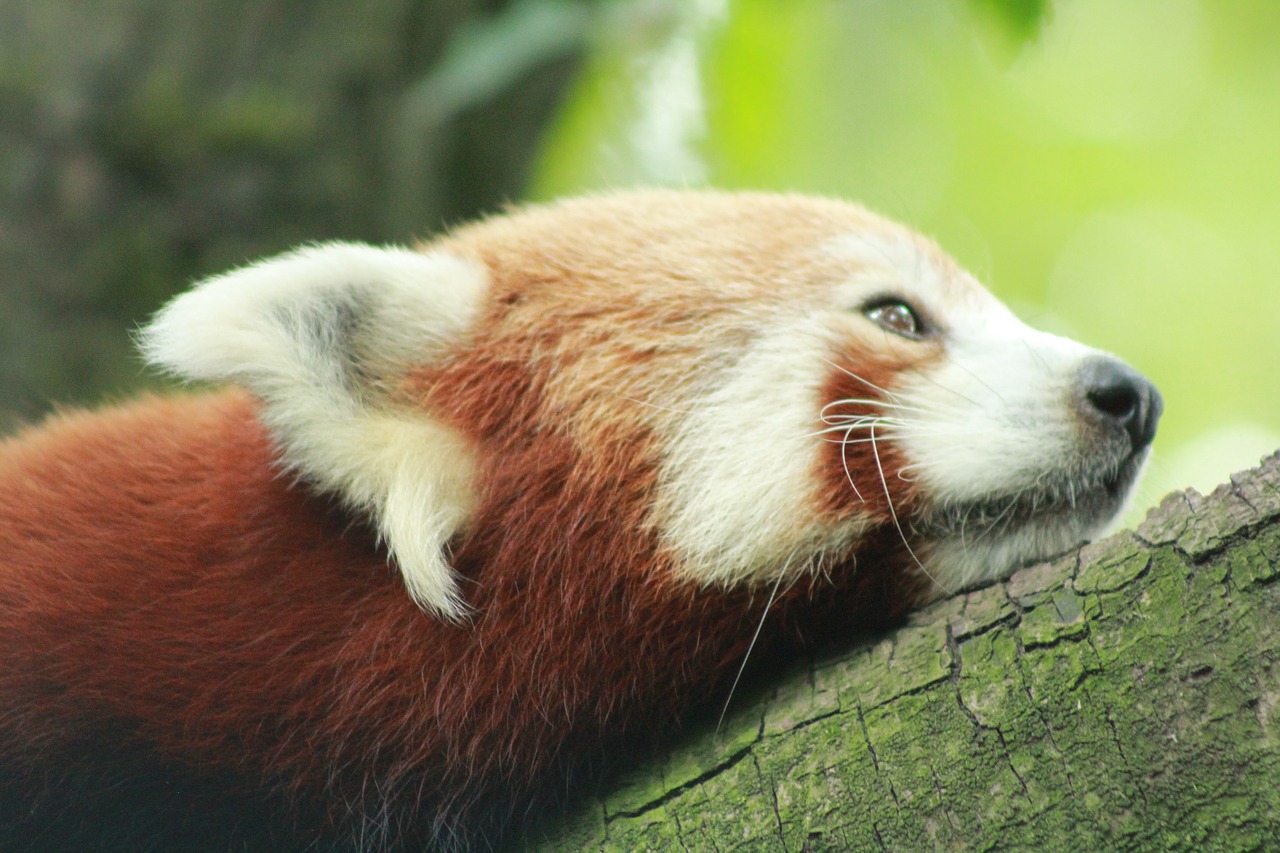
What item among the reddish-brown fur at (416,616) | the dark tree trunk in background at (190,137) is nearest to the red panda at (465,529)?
the reddish-brown fur at (416,616)

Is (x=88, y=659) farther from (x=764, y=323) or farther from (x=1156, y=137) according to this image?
(x=1156, y=137)

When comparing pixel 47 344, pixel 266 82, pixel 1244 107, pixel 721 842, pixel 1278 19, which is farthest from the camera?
pixel 1244 107

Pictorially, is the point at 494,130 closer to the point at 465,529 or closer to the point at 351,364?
the point at 351,364

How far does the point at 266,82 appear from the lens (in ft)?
14.3

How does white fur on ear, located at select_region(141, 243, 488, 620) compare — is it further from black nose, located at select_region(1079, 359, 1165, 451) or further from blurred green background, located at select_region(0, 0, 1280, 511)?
blurred green background, located at select_region(0, 0, 1280, 511)

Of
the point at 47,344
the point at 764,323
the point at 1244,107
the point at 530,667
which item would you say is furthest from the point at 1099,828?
the point at 1244,107

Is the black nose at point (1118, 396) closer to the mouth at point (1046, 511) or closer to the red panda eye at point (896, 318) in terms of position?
the mouth at point (1046, 511)

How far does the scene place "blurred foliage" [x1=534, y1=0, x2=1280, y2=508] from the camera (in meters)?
4.75

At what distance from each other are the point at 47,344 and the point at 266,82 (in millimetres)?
1328

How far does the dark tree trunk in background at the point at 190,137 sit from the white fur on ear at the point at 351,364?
4.91ft

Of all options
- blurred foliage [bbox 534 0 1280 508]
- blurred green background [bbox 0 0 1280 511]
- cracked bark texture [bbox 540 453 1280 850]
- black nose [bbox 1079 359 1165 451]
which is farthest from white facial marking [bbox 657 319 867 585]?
blurred foliage [bbox 534 0 1280 508]

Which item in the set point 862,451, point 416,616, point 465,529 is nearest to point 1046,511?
point 862,451

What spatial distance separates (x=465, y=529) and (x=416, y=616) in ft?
0.66

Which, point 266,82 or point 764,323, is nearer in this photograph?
point 764,323
